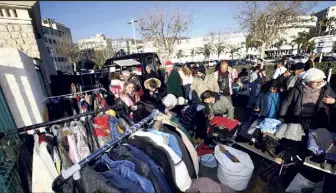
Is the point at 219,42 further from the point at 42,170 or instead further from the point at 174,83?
the point at 42,170

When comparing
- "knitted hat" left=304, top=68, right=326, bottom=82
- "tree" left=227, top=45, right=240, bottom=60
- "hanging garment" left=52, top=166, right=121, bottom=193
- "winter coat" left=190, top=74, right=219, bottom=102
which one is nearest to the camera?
"hanging garment" left=52, top=166, right=121, bottom=193

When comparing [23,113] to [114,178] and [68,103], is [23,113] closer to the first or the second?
[68,103]

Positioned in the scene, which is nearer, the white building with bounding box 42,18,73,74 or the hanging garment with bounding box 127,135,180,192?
the hanging garment with bounding box 127,135,180,192

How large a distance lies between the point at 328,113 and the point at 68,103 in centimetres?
502

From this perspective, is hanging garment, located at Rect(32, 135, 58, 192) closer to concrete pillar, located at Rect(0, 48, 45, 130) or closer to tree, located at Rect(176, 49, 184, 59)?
concrete pillar, located at Rect(0, 48, 45, 130)

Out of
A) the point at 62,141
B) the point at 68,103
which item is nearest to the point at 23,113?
the point at 68,103

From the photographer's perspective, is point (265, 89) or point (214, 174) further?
point (265, 89)

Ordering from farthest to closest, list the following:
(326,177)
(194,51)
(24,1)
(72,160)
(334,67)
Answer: (194,51) < (334,67) < (24,1) < (326,177) < (72,160)

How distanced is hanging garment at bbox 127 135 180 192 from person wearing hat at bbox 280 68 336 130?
2.71 metres

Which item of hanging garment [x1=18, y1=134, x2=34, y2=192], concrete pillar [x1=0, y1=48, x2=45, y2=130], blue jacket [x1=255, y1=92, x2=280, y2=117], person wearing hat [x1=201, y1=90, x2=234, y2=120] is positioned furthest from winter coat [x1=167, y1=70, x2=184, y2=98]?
hanging garment [x1=18, y1=134, x2=34, y2=192]

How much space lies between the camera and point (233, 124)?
3.42 meters

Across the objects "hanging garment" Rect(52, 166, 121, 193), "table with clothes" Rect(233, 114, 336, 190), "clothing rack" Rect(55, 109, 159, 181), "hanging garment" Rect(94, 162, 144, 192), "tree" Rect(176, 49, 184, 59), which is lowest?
"tree" Rect(176, 49, 184, 59)

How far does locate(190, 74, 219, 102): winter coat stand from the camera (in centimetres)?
497

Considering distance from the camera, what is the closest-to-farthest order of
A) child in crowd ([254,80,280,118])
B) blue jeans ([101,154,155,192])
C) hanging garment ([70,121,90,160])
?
blue jeans ([101,154,155,192])
hanging garment ([70,121,90,160])
child in crowd ([254,80,280,118])
